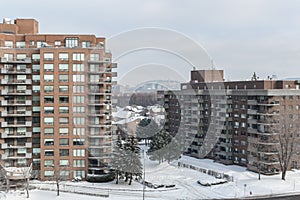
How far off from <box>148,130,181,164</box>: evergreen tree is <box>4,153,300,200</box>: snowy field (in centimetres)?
259

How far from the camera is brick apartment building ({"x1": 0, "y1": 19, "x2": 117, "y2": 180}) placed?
26906 millimetres

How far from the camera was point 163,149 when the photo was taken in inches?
1309

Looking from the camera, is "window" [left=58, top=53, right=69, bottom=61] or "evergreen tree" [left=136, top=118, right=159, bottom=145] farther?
"evergreen tree" [left=136, top=118, right=159, bottom=145]

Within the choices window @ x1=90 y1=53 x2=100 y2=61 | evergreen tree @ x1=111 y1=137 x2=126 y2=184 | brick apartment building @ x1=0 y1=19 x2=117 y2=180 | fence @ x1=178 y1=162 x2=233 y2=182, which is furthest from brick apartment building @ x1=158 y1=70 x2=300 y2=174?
window @ x1=90 y1=53 x2=100 y2=61

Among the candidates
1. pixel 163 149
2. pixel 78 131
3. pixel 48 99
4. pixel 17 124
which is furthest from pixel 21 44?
pixel 163 149

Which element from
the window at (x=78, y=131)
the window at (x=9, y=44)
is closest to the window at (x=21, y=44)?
the window at (x=9, y=44)

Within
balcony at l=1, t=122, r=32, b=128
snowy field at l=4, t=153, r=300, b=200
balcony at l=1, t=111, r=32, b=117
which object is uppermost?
balcony at l=1, t=111, r=32, b=117

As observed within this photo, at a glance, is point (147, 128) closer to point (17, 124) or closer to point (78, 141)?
point (78, 141)

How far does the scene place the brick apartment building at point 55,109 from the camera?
2691 centimetres

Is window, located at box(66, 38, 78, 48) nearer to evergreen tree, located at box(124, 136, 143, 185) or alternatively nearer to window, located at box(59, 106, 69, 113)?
window, located at box(59, 106, 69, 113)

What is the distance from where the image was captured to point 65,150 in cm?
2723

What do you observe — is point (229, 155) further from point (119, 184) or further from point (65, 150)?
point (65, 150)

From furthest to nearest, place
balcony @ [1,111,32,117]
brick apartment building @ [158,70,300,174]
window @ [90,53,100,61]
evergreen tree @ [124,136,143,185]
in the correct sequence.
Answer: brick apartment building @ [158,70,300,174] → window @ [90,53,100,61] → balcony @ [1,111,32,117] → evergreen tree @ [124,136,143,185]

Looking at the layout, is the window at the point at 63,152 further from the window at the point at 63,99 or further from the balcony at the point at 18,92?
the balcony at the point at 18,92
